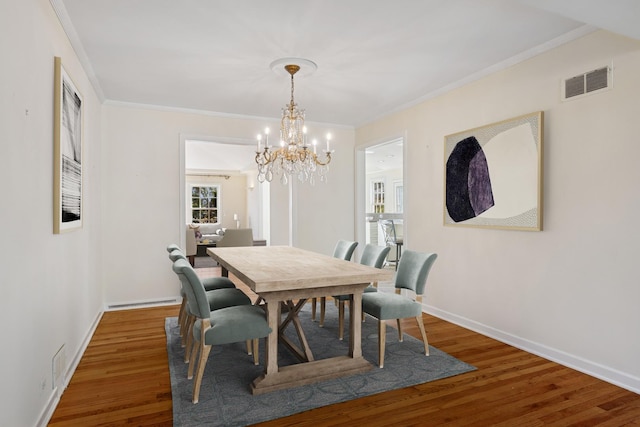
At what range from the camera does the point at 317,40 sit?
9.61ft

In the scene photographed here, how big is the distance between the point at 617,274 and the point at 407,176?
8.03 ft

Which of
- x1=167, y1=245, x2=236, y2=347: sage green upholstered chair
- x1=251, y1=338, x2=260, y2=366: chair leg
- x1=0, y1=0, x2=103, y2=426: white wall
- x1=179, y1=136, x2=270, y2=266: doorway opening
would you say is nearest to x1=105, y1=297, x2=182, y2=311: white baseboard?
x1=167, y1=245, x2=236, y2=347: sage green upholstered chair

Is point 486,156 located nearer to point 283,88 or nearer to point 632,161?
point 632,161

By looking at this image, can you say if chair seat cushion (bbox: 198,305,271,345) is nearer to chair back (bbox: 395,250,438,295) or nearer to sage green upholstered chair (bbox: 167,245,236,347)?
sage green upholstered chair (bbox: 167,245,236,347)

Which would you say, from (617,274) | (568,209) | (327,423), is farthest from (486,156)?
(327,423)

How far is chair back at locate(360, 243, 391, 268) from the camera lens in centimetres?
352

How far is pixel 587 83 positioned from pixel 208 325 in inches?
125

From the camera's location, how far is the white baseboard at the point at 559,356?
255cm

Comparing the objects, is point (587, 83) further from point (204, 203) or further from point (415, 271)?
point (204, 203)

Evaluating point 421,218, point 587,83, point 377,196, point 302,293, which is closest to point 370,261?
point 421,218

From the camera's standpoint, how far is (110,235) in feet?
15.0

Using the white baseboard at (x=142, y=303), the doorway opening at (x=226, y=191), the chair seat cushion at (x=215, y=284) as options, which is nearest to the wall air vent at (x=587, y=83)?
the chair seat cushion at (x=215, y=284)

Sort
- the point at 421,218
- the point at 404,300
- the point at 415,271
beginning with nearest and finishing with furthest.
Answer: the point at 404,300, the point at 415,271, the point at 421,218

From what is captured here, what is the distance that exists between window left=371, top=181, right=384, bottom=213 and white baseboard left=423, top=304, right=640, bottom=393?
7598mm
